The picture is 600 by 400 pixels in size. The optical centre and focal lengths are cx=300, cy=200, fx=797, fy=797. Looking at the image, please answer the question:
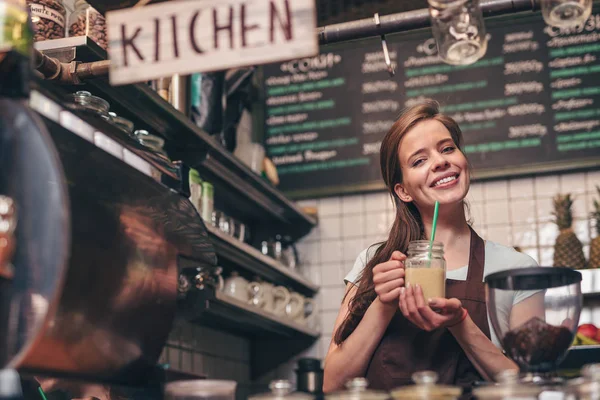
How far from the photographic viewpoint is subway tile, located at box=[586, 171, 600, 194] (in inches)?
156

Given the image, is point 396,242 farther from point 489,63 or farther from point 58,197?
point 489,63

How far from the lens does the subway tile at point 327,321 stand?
4350 mm

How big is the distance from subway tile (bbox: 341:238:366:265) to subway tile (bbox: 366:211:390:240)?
7 cm

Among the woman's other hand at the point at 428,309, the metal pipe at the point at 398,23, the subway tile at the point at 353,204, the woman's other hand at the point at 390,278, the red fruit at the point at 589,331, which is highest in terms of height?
the subway tile at the point at 353,204

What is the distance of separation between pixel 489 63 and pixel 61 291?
3.43m

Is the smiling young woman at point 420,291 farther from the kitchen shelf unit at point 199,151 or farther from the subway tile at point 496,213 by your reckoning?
the subway tile at point 496,213

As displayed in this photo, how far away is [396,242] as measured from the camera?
83.7 inches

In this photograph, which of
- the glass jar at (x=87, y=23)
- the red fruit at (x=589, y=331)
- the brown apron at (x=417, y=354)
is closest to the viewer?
the brown apron at (x=417, y=354)

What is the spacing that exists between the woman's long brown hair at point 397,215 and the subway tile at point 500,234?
1946mm

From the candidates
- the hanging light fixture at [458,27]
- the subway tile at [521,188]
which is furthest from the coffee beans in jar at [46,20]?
the subway tile at [521,188]

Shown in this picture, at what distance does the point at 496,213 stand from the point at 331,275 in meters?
0.95

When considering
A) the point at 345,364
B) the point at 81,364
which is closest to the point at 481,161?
the point at 345,364

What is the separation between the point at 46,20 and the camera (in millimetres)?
2264

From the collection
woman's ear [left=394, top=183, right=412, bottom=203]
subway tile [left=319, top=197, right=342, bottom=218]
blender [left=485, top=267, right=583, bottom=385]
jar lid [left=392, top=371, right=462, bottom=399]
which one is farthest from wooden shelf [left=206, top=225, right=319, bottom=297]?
jar lid [left=392, top=371, right=462, bottom=399]
